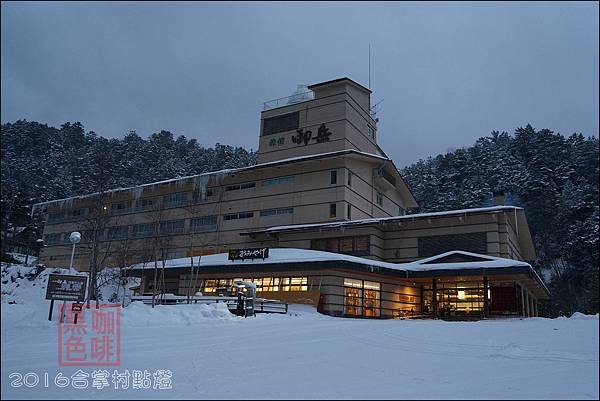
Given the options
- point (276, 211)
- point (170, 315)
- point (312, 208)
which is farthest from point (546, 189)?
point (170, 315)

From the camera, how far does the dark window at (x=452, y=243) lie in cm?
3055

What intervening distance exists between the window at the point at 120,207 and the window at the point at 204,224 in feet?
33.8

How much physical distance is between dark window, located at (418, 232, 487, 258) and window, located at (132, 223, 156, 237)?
2626cm

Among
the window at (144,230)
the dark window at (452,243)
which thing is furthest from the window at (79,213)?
the dark window at (452,243)

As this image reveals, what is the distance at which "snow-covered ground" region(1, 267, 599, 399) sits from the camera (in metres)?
6.33

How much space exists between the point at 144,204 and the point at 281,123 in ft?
57.1

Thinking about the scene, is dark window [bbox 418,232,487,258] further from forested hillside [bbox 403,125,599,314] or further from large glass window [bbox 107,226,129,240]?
large glass window [bbox 107,226,129,240]

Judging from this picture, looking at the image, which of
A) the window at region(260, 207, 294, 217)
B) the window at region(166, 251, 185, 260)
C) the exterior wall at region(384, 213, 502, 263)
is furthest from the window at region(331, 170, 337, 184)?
the window at region(166, 251, 185, 260)

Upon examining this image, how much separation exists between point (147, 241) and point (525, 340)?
3909 cm

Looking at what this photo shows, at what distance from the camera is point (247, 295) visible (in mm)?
20375

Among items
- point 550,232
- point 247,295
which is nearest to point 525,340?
point 247,295

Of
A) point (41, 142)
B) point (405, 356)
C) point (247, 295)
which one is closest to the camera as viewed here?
point (405, 356)

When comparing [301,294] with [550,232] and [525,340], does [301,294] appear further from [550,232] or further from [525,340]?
[550,232]

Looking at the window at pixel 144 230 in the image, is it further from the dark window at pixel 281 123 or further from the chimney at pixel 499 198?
the chimney at pixel 499 198
